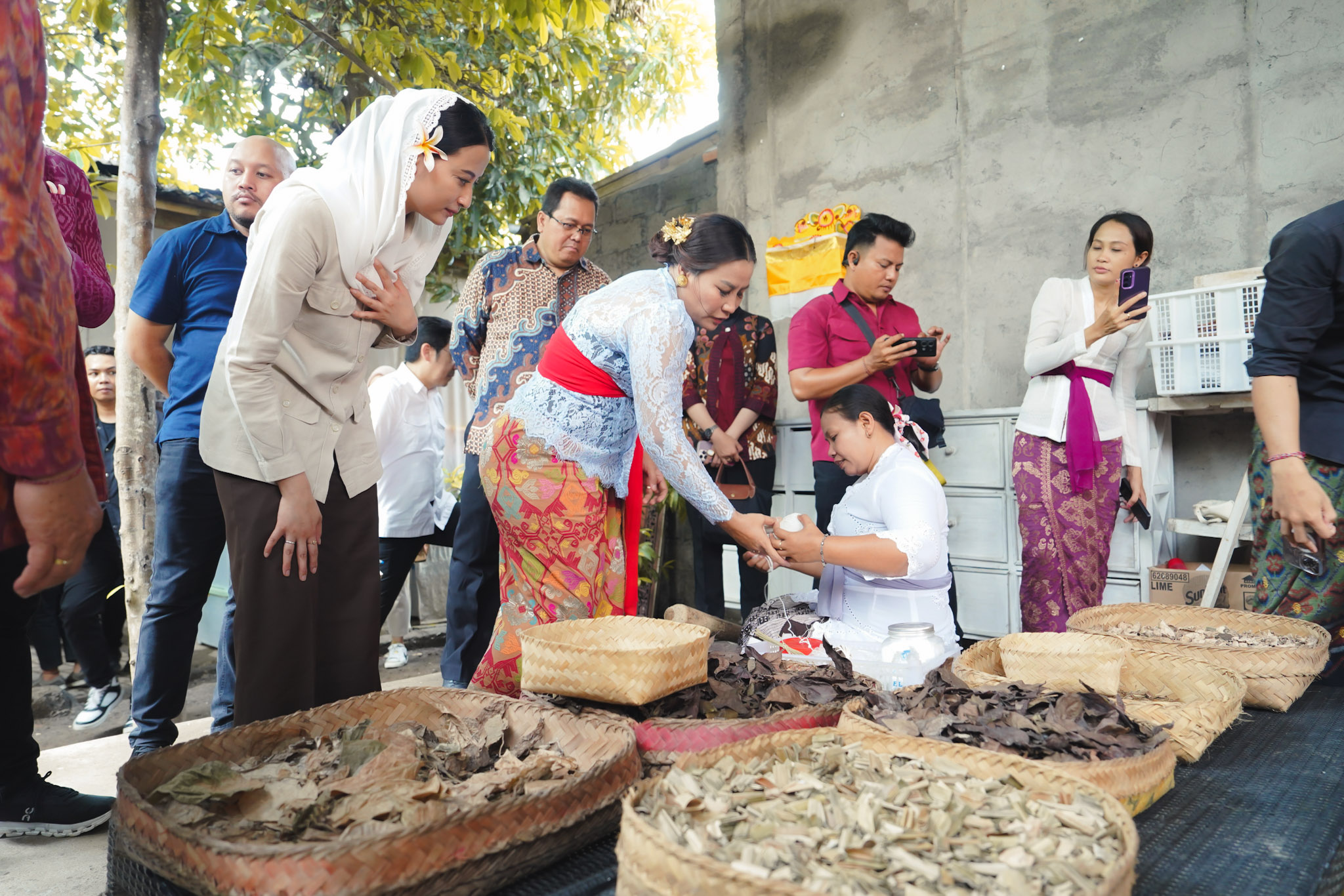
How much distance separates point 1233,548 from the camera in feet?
8.87

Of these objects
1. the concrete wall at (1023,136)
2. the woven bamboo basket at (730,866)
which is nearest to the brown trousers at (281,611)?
the woven bamboo basket at (730,866)

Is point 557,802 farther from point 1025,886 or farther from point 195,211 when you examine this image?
point 195,211

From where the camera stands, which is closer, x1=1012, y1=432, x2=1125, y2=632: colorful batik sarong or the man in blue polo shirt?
the man in blue polo shirt

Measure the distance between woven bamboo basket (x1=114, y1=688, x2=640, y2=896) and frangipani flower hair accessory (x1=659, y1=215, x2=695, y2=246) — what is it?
3.82 ft

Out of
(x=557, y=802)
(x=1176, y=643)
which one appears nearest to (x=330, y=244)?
(x=557, y=802)

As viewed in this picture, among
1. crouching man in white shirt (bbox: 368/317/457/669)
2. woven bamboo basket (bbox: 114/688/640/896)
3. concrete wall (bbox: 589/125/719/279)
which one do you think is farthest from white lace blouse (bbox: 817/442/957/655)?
concrete wall (bbox: 589/125/719/279)

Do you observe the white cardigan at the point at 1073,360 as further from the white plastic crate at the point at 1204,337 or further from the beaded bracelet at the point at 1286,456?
the beaded bracelet at the point at 1286,456

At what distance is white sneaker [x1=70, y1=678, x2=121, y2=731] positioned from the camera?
338 centimetres

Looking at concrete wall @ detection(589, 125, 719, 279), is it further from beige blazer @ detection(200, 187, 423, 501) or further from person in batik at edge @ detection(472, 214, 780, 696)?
beige blazer @ detection(200, 187, 423, 501)

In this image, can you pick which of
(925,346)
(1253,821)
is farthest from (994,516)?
(1253,821)

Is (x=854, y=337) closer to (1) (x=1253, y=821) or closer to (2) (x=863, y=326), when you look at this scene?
(2) (x=863, y=326)

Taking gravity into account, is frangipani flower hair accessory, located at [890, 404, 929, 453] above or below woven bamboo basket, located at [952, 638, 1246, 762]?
above

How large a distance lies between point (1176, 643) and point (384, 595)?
3.02 metres

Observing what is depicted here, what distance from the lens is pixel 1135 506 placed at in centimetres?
303
